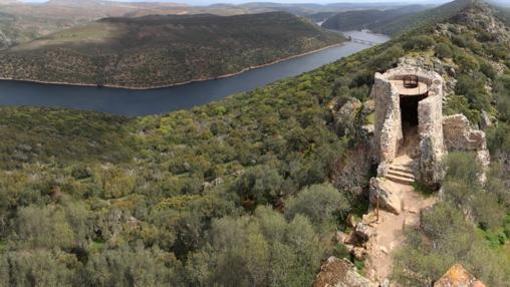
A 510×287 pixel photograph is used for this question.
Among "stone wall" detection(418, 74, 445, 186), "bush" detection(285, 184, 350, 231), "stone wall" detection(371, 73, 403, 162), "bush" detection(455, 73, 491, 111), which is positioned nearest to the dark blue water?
"bush" detection(455, 73, 491, 111)

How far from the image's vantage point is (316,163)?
26.4 metres

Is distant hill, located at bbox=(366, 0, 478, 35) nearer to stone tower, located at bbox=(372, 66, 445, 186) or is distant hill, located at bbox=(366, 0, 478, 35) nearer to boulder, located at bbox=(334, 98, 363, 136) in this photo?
boulder, located at bbox=(334, 98, 363, 136)

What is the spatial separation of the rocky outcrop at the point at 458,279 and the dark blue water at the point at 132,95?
86.6 meters

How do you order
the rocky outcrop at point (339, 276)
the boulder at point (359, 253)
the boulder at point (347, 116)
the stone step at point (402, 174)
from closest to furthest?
the rocky outcrop at point (339, 276) → the boulder at point (359, 253) → the stone step at point (402, 174) → the boulder at point (347, 116)

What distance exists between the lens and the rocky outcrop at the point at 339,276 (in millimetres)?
10555

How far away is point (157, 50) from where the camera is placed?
13712 centimetres

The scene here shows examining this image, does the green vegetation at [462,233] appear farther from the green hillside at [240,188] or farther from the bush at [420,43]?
the bush at [420,43]

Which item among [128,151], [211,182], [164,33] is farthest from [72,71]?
[211,182]

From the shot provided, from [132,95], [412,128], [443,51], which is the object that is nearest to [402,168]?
[412,128]

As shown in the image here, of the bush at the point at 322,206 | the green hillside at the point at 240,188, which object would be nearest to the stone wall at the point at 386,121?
the green hillside at the point at 240,188

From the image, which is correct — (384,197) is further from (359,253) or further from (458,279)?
(458,279)

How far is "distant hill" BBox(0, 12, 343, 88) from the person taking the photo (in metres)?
120

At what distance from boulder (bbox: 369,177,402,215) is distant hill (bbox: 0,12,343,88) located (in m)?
106

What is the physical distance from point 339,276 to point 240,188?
19.6 m
